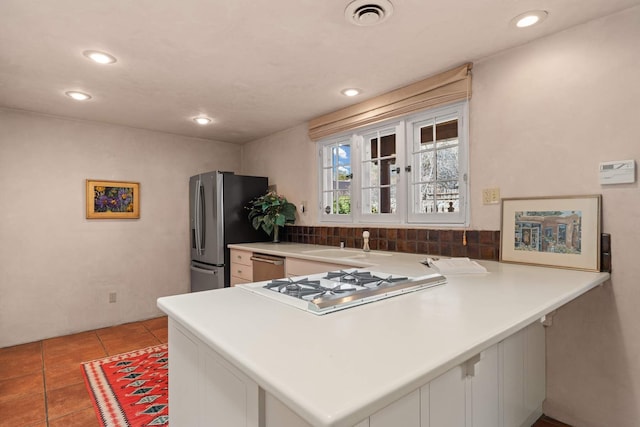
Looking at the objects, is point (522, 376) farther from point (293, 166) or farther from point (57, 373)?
point (57, 373)

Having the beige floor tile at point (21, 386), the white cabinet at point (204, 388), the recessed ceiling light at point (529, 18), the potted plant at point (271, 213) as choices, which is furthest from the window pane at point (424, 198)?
the beige floor tile at point (21, 386)

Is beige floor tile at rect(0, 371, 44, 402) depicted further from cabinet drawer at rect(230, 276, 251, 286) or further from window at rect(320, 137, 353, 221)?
window at rect(320, 137, 353, 221)

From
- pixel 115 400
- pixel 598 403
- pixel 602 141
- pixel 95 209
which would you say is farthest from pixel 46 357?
→ pixel 602 141

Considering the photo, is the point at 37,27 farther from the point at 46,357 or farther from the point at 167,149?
the point at 46,357

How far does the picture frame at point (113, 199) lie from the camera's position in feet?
11.8

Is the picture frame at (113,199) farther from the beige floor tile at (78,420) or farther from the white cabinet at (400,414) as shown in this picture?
the white cabinet at (400,414)

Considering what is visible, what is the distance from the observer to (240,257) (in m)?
3.55

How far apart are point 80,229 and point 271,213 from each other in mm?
1991

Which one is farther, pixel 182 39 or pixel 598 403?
pixel 182 39

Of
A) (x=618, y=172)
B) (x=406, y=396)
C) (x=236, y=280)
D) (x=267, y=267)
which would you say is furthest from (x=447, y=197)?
(x=236, y=280)

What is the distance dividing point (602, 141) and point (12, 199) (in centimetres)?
461

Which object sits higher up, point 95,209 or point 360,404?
point 95,209

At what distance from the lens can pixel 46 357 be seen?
9.55ft

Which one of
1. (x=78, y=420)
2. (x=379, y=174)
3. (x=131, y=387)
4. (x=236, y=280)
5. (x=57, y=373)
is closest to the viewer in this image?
(x=78, y=420)
